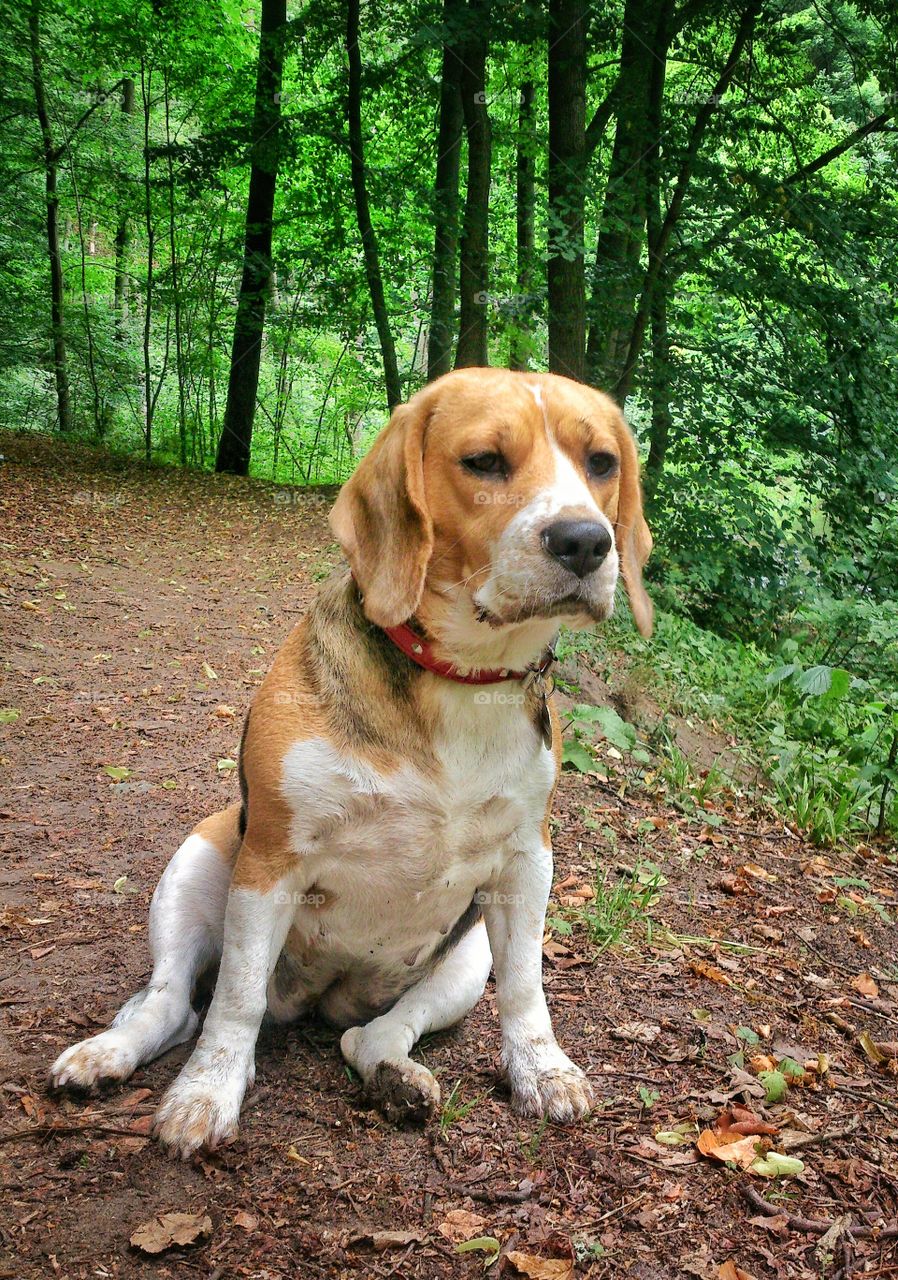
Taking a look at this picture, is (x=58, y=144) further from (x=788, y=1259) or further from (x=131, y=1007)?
(x=788, y=1259)

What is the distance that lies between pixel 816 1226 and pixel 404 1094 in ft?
3.47

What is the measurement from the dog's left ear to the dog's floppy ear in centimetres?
70

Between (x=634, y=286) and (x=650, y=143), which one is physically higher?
(x=650, y=143)

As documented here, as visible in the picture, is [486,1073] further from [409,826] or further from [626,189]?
[626,189]

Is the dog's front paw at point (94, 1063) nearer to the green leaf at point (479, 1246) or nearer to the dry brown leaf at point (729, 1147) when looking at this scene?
the green leaf at point (479, 1246)

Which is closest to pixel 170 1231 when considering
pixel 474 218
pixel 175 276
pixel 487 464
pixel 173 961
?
pixel 173 961

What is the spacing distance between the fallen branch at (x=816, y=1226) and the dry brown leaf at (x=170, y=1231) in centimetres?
133

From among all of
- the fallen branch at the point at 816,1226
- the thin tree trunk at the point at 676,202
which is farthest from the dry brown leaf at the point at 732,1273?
the thin tree trunk at the point at 676,202

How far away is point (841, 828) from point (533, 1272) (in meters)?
3.90

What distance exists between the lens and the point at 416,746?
256 cm

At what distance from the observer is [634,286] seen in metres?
8.89

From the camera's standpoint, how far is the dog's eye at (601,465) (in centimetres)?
273

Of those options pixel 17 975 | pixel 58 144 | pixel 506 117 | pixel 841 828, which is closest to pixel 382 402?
pixel 506 117

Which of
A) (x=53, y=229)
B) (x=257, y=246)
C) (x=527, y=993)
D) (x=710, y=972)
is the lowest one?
(x=710, y=972)
